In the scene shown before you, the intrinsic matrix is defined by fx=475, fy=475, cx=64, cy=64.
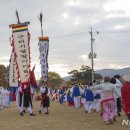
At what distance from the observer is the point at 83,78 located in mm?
80688

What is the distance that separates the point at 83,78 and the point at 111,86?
210 feet

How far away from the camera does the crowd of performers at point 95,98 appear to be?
16702 mm

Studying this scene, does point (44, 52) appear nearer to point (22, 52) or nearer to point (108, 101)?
point (22, 52)

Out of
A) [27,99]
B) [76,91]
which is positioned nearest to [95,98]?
[76,91]

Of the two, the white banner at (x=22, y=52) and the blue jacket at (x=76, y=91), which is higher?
the white banner at (x=22, y=52)

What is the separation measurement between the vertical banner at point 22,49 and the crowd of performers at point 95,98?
71 cm

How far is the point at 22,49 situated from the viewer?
74.0 feet

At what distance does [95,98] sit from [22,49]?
5.07m

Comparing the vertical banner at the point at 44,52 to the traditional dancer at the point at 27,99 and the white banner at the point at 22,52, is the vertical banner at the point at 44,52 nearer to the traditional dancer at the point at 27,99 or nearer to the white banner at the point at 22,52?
the traditional dancer at the point at 27,99

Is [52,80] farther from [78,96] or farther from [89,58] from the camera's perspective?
[78,96]

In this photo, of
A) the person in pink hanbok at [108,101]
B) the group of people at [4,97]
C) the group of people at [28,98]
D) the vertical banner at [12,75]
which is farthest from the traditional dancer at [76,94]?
the person in pink hanbok at [108,101]

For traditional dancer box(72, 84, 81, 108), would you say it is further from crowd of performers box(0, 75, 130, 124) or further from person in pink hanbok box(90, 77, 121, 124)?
person in pink hanbok box(90, 77, 121, 124)

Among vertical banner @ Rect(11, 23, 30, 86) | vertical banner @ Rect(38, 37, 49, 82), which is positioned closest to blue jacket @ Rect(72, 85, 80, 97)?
vertical banner @ Rect(38, 37, 49, 82)

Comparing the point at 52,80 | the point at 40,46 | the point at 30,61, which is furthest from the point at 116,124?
the point at 52,80
